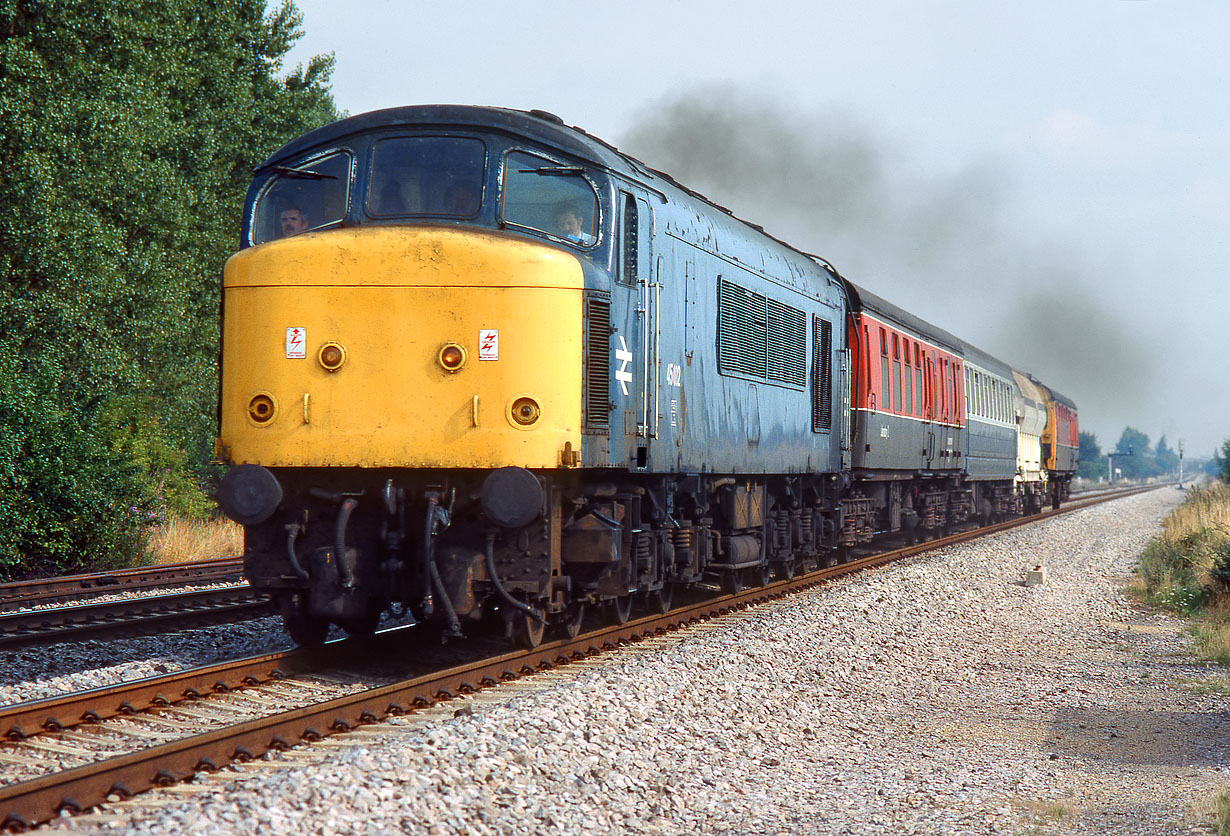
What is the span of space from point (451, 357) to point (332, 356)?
0.83m

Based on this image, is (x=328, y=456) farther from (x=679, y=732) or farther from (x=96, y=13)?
(x=96, y=13)

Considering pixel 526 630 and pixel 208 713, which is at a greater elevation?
pixel 526 630

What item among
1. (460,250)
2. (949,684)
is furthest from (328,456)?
(949,684)

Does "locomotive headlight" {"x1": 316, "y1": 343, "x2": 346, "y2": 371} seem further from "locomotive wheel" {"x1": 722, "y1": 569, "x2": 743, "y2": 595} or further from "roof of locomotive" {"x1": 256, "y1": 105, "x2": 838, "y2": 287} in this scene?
"locomotive wheel" {"x1": 722, "y1": 569, "x2": 743, "y2": 595}

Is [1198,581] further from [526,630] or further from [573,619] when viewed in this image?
[526,630]

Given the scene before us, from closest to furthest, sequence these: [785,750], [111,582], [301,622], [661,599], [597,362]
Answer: [785,750]
[597,362]
[301,622]
[661,599]
[111,582]

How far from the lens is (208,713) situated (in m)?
7.33

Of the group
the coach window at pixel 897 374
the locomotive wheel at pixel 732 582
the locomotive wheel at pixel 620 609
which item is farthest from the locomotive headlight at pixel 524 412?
the coach window at pixel 897 374

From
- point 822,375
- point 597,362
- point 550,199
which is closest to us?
point 597,362

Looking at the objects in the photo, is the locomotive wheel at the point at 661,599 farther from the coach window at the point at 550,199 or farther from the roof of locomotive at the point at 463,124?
the roof of locomotive at the point at 463,124

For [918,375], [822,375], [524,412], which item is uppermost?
[918,375]

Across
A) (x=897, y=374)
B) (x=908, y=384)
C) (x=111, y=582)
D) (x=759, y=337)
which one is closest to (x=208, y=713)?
(x=759, y=337)

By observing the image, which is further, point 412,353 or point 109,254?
point 109,254

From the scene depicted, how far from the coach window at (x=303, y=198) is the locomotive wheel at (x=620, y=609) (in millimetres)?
4089
